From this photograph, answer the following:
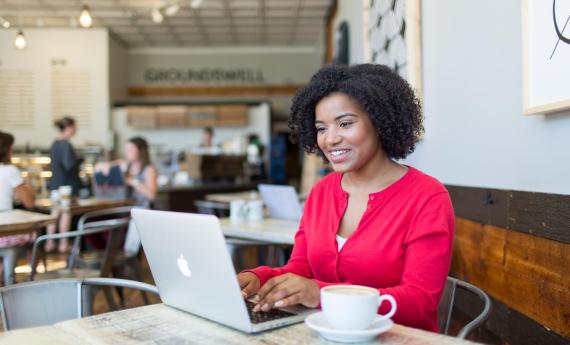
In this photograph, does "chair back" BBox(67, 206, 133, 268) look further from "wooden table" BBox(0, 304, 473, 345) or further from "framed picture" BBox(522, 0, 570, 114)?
"framed picture" BBox(522, 0, 570, 114)

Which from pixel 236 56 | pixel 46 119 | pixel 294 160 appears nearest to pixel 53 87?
pixel 46 119

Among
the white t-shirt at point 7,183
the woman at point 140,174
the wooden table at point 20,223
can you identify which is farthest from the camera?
the woman at point 140,174

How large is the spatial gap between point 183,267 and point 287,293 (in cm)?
23

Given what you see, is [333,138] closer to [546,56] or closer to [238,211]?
[546,56]

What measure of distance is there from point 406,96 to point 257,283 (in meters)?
0.69

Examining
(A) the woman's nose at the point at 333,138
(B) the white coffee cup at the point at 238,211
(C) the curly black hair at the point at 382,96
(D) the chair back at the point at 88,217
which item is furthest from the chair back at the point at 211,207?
(A) the woman's nose at the point at 333,138

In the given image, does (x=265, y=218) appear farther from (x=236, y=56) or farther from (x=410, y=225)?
(x=236, y=56)

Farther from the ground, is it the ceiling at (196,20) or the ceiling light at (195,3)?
the ceiling at (196,20)

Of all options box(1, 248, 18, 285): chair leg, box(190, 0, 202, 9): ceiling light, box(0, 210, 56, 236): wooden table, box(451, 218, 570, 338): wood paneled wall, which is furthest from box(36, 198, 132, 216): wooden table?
box(190, 0, 202, 9): ceiling light

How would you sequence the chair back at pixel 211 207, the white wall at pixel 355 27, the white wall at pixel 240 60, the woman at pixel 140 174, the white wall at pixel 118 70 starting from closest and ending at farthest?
1. the chair back at pixel 211 207
2. the white wall at pixel 355 27
3. the woman at pixel 140 174
4. the white wall at pixel 118 70
5. the white wall at pixel 240 60

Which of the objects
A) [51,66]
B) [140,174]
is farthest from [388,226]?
[51,66]

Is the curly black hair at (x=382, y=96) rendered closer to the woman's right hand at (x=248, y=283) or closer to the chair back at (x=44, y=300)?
the woman's right hand at (x=248, y=283)

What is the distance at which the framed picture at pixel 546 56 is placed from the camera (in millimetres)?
1735

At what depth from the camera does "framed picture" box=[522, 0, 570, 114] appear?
5.69 feet
